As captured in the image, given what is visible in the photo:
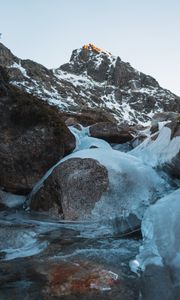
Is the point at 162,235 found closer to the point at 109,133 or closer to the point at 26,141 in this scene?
the point at 26,141

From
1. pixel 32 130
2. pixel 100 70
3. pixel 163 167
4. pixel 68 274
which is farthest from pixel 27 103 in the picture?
pixel 100 70

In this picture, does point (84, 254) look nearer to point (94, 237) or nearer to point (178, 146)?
point (94, 237)

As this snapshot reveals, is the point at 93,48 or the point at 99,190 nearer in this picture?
the point at 99,190

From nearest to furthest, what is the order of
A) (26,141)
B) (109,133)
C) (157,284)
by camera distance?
1. (157,284)
2. (26,141)
3. (109,133)

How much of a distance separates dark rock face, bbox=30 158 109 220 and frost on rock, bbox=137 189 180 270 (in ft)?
4.75

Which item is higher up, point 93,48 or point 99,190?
point 93,48

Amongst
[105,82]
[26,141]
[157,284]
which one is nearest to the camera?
[157,284]

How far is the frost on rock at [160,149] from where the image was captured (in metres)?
9.05

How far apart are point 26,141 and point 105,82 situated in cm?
16703

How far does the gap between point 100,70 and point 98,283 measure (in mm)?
180086

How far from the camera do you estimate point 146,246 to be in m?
5.67

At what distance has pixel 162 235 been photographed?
5586 mm

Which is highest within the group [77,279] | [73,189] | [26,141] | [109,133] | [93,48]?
[93,48]

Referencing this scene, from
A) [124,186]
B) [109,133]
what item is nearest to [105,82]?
[109,133]
